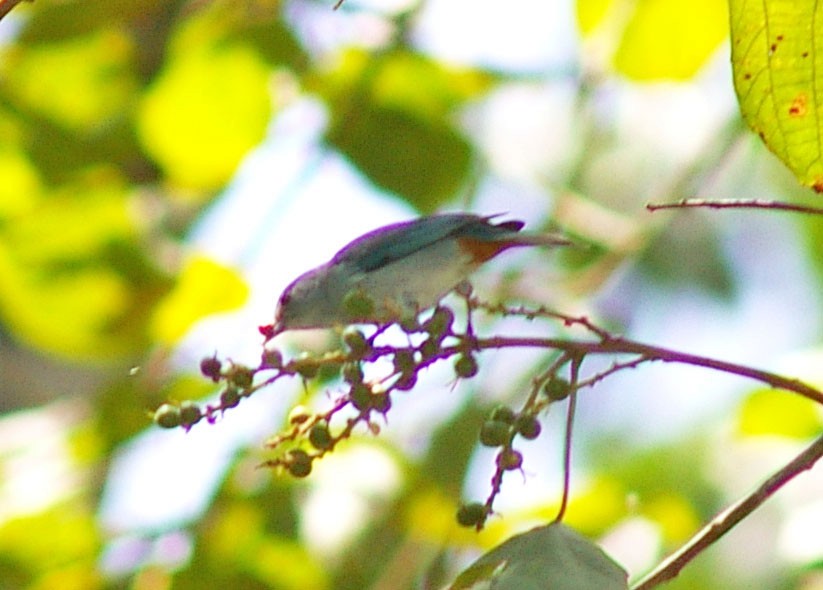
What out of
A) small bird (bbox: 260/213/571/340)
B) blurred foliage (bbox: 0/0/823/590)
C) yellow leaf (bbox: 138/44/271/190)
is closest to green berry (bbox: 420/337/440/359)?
small bird (bbox: 260/213/571/340)

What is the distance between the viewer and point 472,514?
1.85 meters

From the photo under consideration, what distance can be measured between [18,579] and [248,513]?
0.67m

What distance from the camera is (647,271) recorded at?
585cm

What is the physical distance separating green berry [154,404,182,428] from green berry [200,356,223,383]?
7 cm

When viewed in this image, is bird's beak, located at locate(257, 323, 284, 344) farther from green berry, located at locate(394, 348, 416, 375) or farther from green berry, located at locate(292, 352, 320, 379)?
green berry, located at locate(394, 348, 416, 375)

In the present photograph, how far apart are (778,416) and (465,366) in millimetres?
1477

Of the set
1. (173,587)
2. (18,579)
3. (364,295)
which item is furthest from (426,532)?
(364,295)

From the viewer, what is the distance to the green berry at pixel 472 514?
184cm

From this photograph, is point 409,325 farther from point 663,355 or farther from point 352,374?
point 663,355

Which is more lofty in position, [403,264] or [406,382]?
[403,264]

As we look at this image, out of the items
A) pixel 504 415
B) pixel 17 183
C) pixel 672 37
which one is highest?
pixel 17 183

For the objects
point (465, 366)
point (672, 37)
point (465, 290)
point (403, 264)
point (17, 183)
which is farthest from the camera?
A: point (17, 183)

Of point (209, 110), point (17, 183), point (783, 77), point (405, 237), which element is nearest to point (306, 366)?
point (783, 77)

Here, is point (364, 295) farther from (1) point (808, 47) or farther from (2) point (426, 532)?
(2) point (426, 532)
